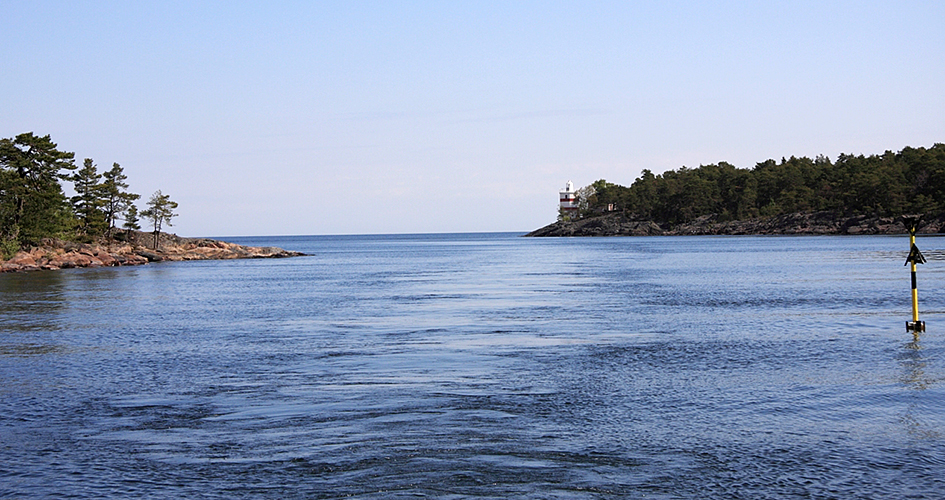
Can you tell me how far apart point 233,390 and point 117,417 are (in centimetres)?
267

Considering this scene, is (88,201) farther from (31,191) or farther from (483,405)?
(483,405)

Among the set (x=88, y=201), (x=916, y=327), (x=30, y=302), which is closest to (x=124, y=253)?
(x=88, y=201)

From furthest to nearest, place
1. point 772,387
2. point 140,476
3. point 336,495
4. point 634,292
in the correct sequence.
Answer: point 634,292 < point 772,387 < point 140,476 < point 336,495

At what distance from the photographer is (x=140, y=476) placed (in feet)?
31.2

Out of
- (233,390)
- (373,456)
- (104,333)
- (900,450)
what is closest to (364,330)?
(104,333)

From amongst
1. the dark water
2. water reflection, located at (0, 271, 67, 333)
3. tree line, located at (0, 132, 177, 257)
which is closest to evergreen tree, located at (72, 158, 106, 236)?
tree line, located at (0, 132, 177, 257)

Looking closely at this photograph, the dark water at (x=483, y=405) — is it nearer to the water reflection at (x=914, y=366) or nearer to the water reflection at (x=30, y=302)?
the water reflection at (x=914, y=366)

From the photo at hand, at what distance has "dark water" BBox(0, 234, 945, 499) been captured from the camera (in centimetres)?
923

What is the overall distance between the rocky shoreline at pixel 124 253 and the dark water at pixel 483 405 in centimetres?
5517

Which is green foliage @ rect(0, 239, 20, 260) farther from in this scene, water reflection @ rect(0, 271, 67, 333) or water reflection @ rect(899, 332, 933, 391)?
water reflection @ rect(899, 332, 933, 391)

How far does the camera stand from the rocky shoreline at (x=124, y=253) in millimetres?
79688

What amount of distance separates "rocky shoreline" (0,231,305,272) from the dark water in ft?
181

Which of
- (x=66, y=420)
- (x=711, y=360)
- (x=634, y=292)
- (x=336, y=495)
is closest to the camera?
(x=336, y=495)

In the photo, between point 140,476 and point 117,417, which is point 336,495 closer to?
point 140,476
